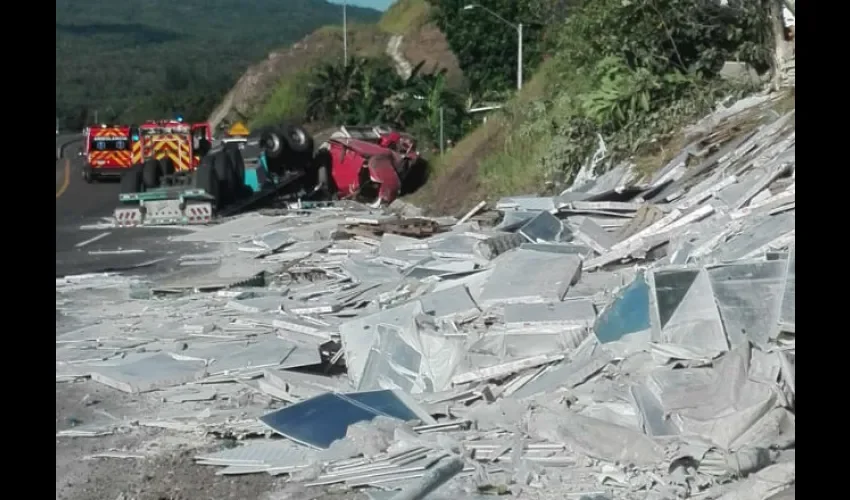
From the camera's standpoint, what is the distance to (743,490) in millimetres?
6438

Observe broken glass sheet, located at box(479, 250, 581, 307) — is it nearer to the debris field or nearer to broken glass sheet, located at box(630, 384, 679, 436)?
the debris field

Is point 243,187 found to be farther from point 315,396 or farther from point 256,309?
point 315,396

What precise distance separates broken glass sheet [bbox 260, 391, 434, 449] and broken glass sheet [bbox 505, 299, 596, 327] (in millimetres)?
1484

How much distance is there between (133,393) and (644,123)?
10442 millimetres

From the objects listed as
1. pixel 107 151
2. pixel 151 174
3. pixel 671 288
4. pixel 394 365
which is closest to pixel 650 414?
pixel 671 288

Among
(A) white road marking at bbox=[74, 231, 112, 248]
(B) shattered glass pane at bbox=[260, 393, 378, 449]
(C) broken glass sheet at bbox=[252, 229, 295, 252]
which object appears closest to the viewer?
(B) shattered glass pane at bbox=[260, 393, 378, 449]

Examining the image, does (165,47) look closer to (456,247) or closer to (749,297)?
(456,247)

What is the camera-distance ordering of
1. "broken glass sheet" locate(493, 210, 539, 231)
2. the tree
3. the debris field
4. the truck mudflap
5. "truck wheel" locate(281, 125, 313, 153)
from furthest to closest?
the tree → "truck wheel" locate(281, 125, 313, 153) → the truck mudflap → "broken glass sheet" locate(493, 210, 539, 231) → the debris field

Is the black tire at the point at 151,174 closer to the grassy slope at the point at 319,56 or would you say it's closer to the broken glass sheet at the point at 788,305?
the broken glass sheet at the point at 788,305

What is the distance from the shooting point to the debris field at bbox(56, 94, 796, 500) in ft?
23.2

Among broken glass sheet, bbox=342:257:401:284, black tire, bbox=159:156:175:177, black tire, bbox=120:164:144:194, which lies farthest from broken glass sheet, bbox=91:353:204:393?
black tire, bbox=159:156:175:177

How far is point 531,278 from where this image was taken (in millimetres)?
10898

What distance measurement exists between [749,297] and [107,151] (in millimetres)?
30521

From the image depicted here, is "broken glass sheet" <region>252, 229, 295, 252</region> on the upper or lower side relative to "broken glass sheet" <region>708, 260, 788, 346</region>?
lower
